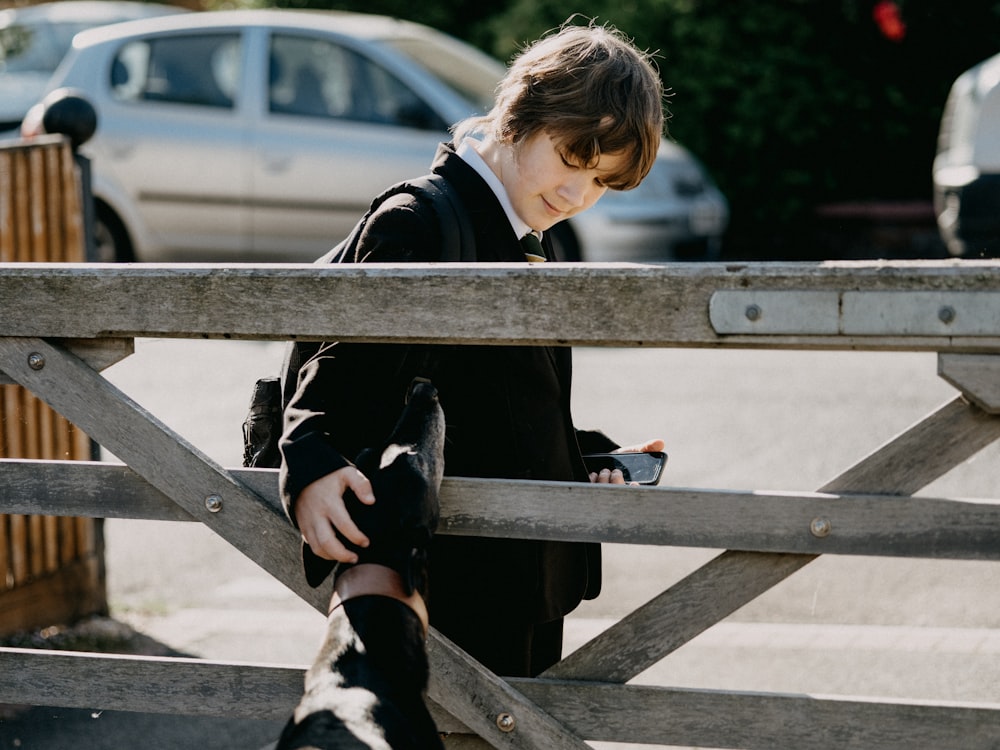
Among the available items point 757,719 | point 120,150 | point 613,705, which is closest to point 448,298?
point 613,705

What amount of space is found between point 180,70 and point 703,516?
7484mm

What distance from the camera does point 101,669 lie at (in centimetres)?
236

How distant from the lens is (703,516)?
2.08m

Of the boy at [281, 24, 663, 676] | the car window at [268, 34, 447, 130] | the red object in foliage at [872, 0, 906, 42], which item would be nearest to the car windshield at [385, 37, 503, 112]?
the car window at [268, 34, 447, 130]

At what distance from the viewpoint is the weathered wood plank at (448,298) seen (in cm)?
189

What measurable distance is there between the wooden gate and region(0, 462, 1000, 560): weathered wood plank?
1.73 m

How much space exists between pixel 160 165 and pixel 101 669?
6782mm

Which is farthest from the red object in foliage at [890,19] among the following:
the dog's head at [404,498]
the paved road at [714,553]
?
the dog's head at [404,498]

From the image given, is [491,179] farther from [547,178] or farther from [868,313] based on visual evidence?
[868,313]

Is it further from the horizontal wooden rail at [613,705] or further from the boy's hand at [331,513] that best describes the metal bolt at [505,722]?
the boy's hand at [331,513]

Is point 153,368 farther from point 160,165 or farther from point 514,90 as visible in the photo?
point 514,90

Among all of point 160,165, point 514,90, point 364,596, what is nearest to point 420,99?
point 160,165

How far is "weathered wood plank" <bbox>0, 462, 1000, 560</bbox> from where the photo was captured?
1.99 meters

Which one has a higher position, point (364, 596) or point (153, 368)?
point (364, 596)
